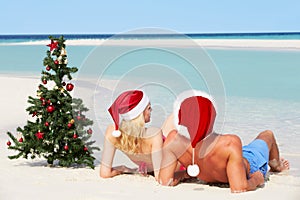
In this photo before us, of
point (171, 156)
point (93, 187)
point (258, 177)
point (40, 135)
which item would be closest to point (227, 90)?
point (40, 135)

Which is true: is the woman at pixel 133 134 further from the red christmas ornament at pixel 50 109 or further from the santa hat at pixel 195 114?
the red christmas ornament at pixel 50 109

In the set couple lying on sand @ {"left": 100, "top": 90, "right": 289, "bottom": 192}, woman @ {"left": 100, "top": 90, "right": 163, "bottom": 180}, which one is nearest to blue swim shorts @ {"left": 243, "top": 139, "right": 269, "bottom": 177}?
couple lying on sand @ {"left": 100, "top": 90, "right": 289, "bottom": 192}

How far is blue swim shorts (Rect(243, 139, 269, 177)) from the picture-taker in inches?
218

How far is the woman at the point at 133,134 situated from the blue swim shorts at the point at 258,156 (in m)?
0.91

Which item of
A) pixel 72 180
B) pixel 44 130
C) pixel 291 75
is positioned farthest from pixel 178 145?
pixel 291 75

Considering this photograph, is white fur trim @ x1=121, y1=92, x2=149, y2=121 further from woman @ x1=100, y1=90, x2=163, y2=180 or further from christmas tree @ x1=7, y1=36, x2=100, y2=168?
christmas tree @ x1=7, y1=36, x2=100, y2=168

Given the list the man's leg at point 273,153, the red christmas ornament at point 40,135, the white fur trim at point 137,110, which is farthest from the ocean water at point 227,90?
the red christmas ornament at point 40,135

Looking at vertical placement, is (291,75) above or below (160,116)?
above

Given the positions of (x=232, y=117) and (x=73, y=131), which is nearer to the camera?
(x=73, y=131)

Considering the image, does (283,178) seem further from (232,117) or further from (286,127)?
(232,117)

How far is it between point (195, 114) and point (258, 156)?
108 centimetres

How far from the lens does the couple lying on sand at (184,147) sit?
496cm

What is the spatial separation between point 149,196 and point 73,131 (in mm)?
1371

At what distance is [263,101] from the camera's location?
42.0 feet
